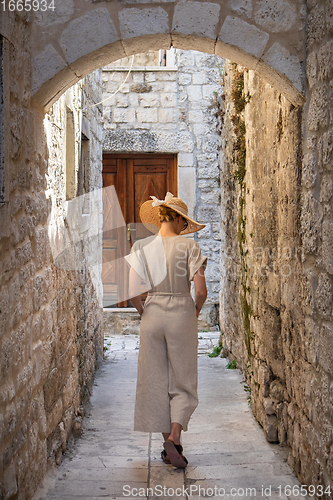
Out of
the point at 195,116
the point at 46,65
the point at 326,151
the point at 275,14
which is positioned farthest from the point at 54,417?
the point at 195,116

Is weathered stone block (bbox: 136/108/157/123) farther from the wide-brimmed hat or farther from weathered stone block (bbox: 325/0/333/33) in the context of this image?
weathered stone block (bbox: 325/0/333/33)

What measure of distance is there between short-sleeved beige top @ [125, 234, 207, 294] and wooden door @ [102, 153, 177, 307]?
14.0 feet

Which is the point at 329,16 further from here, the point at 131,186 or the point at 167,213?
the point at 131,186

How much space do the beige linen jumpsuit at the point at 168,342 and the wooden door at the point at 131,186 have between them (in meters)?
4.32

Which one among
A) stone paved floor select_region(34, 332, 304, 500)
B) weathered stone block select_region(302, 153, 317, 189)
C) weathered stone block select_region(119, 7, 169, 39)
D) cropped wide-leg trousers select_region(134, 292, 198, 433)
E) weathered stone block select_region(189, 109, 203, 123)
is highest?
weathered stone block select_region(189, 109, 203, 123)

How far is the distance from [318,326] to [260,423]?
1.40 m

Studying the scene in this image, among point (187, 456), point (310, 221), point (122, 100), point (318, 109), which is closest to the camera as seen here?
point (318, 109)

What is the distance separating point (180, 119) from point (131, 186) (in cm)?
116

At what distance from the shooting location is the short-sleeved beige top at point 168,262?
9.71 ft

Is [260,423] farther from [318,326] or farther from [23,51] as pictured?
[23,51]

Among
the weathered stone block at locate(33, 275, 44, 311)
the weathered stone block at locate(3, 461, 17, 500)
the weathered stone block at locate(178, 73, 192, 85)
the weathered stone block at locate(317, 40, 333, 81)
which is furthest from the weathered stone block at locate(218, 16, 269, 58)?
Result: the weathered stone block at locate(178, 73, 192, 85)

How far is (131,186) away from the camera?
7.29 meters

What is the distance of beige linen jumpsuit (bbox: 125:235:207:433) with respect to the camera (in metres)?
2.91

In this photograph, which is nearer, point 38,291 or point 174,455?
point 38,291
